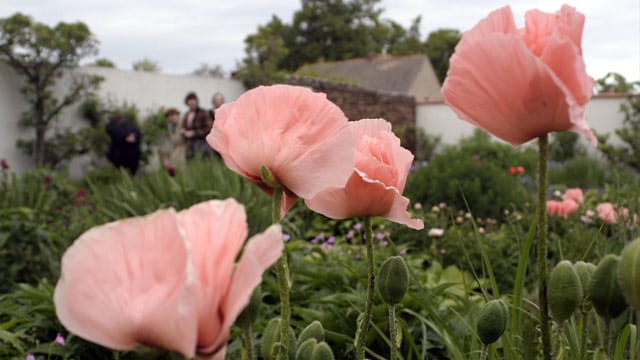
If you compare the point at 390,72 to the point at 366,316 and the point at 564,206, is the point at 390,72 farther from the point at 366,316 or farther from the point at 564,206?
the point at 366,316

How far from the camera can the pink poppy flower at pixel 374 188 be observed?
57cm

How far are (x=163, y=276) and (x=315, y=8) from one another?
3882 centimetres

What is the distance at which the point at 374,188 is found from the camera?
0.56m

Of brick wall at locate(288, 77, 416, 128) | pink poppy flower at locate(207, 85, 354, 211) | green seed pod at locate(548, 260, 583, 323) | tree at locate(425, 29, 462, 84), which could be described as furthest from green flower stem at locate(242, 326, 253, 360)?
tree at locate(425, 29, 462, 84)

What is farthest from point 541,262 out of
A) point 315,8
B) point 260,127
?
point 315,8

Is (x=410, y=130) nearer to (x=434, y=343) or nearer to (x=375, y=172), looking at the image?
(x=434, y=343)

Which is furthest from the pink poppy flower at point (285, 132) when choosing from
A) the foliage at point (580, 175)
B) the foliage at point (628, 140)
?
the foliage at point (628, 140)

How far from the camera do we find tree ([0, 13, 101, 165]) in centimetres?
1133

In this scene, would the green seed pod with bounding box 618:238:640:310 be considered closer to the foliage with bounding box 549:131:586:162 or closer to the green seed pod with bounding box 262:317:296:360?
the green seed pod with bounding box 262:317:296:360

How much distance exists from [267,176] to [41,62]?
1222 centimetres

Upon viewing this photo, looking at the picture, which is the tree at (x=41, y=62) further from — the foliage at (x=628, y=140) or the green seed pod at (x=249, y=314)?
the green seed pod at (x=249, y=314)

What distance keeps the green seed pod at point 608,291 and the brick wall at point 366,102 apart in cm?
1308

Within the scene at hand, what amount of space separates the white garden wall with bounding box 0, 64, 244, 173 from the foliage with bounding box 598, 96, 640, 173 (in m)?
7.71

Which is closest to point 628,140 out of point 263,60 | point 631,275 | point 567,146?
point 567,146
